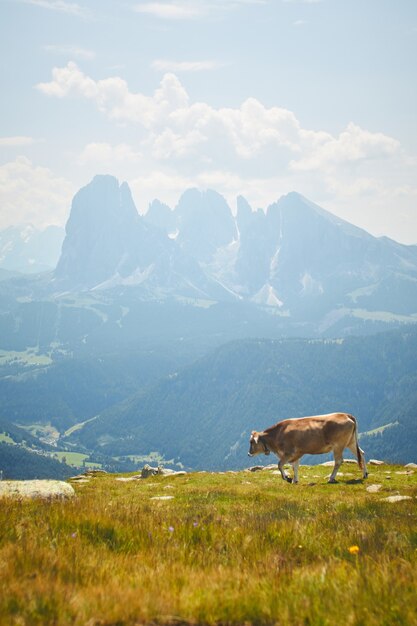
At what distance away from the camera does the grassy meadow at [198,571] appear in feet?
14.4

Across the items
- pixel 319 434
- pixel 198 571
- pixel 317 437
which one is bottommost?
pixel 317 437

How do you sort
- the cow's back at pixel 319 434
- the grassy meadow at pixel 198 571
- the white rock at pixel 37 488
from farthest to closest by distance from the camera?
1. the cow's back at pixel 319 434
2. the white rock at pixel 37 488
3. the grassy meadow at pixel 198 571

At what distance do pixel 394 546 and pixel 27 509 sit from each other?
640cm

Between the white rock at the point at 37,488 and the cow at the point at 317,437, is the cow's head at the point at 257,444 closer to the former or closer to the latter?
the cow at the point at 317,437

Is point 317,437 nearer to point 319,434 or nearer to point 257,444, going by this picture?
point 319,434

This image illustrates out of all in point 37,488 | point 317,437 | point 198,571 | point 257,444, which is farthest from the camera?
point 257,444

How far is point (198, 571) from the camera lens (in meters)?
5.66

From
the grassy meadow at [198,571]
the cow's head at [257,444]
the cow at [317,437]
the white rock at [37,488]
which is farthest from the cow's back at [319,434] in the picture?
the grassy meadow at [198,571]

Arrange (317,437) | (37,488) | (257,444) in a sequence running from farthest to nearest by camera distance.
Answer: (257,444) → (317,437) → (37,488)

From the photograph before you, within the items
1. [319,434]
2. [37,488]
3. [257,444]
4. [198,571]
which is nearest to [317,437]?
[319,434]

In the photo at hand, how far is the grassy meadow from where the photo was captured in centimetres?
440

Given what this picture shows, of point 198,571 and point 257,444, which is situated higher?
point 198,571

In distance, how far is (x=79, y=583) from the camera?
5082mm

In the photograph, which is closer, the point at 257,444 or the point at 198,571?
the point at 198,571
